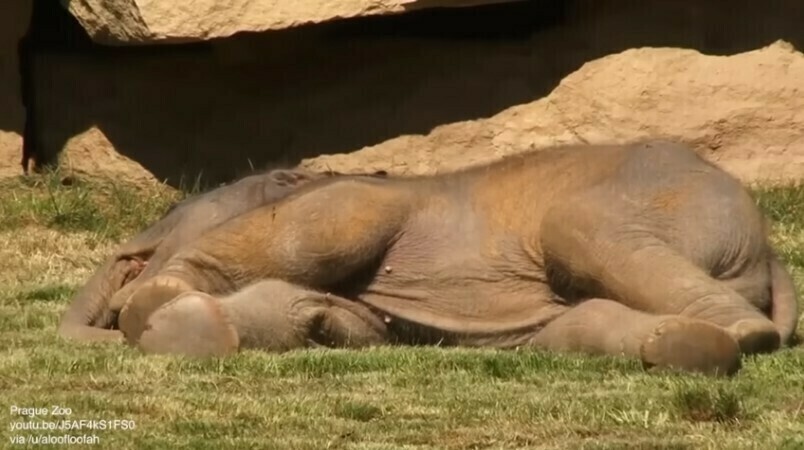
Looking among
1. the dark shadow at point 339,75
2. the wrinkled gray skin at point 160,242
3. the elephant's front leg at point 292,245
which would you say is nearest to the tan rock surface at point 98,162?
the dark shadow at point 339,75

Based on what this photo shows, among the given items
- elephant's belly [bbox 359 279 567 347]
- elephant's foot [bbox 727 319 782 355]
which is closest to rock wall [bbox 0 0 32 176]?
elephant's belly [bbox 359 279 567 347]

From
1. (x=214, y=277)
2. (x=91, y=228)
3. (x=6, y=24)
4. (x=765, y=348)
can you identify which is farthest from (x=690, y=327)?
(x=6, y=24)

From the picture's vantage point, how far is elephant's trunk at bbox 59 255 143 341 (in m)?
8.73

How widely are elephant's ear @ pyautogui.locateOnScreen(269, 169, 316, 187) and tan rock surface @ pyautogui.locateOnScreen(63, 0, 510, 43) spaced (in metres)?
2.97

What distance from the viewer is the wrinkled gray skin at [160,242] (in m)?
8.59

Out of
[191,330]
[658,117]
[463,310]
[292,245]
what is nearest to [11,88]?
[658,117]

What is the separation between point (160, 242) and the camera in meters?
8.80

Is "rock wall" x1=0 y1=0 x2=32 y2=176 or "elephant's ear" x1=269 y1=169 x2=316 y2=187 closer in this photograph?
"elephant's ear" x1=269 y1=169 x2=316 y2=187

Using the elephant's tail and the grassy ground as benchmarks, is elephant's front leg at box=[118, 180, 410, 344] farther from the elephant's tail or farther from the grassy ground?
the elephant's tail

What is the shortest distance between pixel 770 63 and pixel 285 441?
6482mm

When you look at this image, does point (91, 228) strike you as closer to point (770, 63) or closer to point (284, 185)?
point (284, 185)

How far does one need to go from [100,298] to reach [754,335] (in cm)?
278

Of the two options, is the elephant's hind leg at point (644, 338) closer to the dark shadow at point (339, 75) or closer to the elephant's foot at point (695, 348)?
the elephant's foot at point (695, 348)

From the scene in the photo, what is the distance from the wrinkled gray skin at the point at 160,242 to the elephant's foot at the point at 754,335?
197cm
